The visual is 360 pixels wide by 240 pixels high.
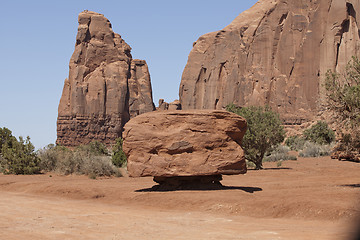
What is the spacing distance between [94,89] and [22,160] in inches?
2193

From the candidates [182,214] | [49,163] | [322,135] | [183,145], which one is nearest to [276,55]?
[322,135]

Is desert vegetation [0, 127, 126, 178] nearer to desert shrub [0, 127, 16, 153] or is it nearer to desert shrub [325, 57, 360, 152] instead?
desert shrub [0, 127, 16, 153]

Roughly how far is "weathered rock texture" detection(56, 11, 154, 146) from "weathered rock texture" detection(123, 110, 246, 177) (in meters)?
68.5

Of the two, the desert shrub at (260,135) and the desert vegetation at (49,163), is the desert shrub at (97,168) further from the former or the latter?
the desert shrub at (260,135)

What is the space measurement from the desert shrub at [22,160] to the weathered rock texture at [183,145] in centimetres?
1539

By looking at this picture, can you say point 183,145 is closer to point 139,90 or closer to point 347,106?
point 347,106


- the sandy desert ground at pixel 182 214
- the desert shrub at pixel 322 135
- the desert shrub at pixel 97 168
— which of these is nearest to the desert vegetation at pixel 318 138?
the desert shrub at pixel 322 135

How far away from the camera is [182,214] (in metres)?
12.1

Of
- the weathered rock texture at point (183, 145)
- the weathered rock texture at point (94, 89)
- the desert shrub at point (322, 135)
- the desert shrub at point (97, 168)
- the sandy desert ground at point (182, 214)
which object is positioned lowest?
the sandy desert ground at point (182, 214)

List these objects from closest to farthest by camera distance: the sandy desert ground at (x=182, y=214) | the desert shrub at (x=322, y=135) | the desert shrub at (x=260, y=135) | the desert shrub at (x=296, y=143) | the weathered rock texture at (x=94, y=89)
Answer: the sandy desert ground at (x=182, y=214) < the desert shrub at (x=260, y=135) < the desert shrub at (x=322, y=135) < the desert shrub at (x=296, y=143) < the weathered rock texture at (x=94, y=89)

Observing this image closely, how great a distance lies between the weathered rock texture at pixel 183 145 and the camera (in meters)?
14.8

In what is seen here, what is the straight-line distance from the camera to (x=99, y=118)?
83.5 metres

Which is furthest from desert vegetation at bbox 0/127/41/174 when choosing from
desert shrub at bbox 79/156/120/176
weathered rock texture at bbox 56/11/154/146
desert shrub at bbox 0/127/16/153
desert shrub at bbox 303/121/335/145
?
weathered rock texture at bbox 56/11/154/146

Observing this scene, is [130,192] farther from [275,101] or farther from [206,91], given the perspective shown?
[206,91]
